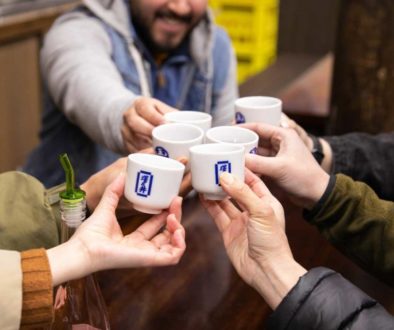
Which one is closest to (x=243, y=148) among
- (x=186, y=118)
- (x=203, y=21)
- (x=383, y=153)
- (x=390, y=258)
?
(x=186, y=118)

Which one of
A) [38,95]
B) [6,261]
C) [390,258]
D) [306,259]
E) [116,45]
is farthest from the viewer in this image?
[38,95]

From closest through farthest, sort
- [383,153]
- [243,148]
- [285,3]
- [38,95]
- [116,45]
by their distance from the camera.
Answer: [243,148] → [383,153] → [116,45] → [38,95] → [285,3]

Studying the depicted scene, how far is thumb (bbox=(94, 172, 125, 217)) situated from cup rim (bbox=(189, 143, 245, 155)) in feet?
0.43

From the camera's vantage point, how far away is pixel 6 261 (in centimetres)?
93

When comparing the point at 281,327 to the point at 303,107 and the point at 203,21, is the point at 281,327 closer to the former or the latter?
the point at 203,21

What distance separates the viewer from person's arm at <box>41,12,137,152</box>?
1736mm

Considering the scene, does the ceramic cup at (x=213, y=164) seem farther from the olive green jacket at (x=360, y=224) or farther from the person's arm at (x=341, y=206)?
the olive green jacket at (x=360, y=224)

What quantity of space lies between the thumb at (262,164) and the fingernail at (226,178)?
15 centimetres

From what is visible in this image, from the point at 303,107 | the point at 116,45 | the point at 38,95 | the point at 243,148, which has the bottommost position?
the point at 38,95

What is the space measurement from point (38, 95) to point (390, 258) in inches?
114

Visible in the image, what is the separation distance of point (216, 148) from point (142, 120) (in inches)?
16.3

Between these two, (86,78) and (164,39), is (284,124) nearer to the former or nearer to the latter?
(86,78)

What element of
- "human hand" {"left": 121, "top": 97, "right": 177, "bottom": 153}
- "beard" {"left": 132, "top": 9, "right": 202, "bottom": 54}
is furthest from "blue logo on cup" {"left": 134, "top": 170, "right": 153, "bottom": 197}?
"beard" {"left": 132, "top": 9, "right": 202, "bottom": 54}

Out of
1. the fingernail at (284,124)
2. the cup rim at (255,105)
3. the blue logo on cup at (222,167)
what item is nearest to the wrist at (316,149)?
the fingernail at (284,124)
